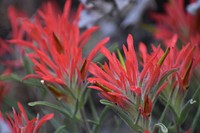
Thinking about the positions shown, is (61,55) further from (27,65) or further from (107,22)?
(107,22)

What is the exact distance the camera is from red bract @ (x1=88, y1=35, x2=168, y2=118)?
2.54 feet

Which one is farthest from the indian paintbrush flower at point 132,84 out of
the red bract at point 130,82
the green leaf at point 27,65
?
the green leaf at point 27,65

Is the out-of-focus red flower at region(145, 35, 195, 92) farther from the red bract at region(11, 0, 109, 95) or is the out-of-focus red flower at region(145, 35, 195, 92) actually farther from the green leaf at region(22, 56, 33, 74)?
the green leaf at region(22, 56, 33, 74)

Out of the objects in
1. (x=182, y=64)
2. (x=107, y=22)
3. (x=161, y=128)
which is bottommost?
(x=161, y=128)

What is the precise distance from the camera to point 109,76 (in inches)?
31.2

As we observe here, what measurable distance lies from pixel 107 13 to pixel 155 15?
0.15 m

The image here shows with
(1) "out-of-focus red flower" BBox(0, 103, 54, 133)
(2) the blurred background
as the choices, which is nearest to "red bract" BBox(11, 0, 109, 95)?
(1) "out-of-focus red flower" BBox(0, 103, 54, 133)

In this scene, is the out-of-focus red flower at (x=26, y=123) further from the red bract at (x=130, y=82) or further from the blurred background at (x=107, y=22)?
the blurred background at (x=107, y=22)

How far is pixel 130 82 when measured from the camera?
0.78 meters

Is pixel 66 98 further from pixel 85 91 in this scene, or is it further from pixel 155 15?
pixel 155 15

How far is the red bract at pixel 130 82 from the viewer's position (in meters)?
0.77

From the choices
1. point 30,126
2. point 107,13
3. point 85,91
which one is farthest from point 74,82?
point 107,13

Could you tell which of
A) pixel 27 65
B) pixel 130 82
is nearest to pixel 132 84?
pixel 130 82

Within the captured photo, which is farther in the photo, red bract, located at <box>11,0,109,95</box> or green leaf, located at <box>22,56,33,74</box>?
green leaf, located at <box>22,56,33,74</box>
